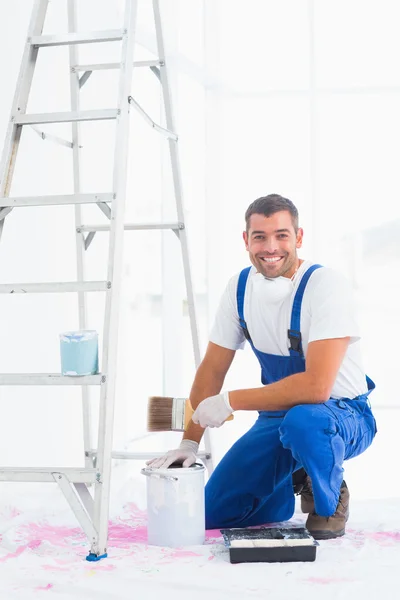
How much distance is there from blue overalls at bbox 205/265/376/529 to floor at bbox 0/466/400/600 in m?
0.09

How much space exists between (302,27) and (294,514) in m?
3.70

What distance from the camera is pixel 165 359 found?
14.9ft

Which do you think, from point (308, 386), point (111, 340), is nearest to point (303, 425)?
point (308, 386)

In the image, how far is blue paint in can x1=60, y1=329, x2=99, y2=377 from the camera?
6.75 feet

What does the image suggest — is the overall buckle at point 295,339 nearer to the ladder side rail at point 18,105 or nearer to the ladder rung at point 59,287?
the ladder rung at point 59,287

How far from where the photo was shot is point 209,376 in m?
2.52

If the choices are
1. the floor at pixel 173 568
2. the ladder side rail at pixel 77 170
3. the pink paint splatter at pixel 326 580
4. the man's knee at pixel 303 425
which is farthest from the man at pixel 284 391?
the ladder side rail at pixel 77 170

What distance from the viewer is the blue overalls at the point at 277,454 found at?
2250 mm

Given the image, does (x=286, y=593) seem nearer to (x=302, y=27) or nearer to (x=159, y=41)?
(x=159, y=41)

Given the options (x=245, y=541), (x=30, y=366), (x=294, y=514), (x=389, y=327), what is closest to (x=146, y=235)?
(x=30, y=366)

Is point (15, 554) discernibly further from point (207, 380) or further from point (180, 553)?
point (207, 380)

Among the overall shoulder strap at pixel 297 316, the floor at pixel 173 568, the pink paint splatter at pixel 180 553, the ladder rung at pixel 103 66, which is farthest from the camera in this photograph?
the ladder rung at pixel 103 66

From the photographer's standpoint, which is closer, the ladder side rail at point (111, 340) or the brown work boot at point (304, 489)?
the ladder side rail at point (111, 340)

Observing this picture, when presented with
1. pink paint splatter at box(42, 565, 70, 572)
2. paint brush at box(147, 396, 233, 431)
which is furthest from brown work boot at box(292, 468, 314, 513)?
pink paint splatter at box(42, 565, 70, 572)
